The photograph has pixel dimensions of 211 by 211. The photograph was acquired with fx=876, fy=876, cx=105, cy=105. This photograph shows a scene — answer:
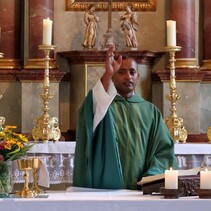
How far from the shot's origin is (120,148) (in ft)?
18.5

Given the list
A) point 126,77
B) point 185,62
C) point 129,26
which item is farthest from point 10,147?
point 185,62

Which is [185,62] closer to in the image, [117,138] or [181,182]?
[117,138]

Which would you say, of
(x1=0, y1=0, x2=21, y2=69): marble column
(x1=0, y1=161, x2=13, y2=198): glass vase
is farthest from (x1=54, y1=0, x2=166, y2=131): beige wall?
(x1=0, y1=161, x2=13, y2=198): glass vase

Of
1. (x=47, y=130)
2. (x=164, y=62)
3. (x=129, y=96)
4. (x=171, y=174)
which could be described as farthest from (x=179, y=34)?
(x=171, y=174)

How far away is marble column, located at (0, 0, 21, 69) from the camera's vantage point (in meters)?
A: 10.8

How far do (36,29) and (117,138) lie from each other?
5271 mm

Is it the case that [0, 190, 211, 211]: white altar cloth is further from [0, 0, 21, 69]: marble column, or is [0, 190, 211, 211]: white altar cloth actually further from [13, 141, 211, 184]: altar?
[0, 0, 21, 69]: marble column

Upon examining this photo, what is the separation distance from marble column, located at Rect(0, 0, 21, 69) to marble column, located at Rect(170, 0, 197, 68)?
1958mm

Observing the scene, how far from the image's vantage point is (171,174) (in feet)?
14.8

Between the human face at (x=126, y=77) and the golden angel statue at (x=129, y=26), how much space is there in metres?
4.75

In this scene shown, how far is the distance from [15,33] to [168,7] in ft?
6.47

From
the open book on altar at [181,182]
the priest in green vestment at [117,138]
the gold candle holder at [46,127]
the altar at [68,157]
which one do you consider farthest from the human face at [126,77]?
the gold candle holder at [46,127]

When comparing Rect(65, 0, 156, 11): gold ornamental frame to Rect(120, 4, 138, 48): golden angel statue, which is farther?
Rect(65, 0, 156, 11): gold ornamental frame

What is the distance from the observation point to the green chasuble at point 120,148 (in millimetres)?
5445
